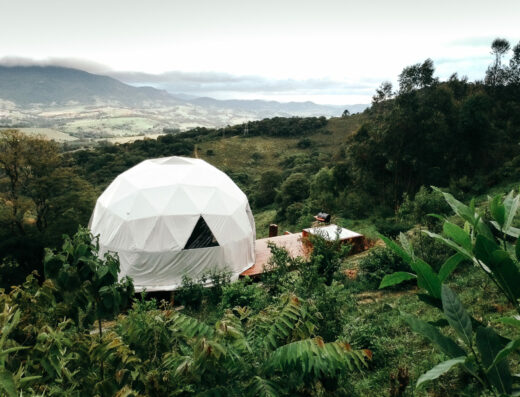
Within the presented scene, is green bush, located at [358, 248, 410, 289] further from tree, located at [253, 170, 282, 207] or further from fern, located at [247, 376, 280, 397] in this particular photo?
tree, located at [253, 170, 282, 207]

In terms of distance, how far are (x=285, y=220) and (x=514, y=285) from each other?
28517mm

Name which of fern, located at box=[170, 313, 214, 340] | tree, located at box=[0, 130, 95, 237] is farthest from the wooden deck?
tree, located at box=[0, 130, 95, 237]

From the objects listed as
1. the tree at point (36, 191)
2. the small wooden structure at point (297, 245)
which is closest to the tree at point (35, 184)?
the tree at point (36, 191)

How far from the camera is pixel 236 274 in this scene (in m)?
13.4

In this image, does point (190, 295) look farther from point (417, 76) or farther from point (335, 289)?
point (417, 76)

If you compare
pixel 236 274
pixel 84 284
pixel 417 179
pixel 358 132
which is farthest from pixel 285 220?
pixel 84 284

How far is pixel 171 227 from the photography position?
1312cm

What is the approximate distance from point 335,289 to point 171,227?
9031 mm

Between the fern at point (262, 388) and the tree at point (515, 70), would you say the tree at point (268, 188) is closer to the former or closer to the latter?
the tree at point (515, 70)

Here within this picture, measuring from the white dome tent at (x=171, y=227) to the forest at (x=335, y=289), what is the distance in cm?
116

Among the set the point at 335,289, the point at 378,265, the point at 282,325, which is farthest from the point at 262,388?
the point at 378,265

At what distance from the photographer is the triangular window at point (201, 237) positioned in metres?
13.1

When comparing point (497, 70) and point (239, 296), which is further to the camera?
point (497, 70)

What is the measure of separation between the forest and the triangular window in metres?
1.71
